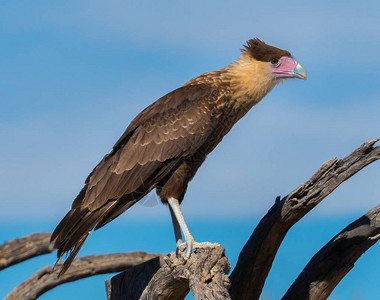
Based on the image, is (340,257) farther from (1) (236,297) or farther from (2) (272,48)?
(2) (272,48)

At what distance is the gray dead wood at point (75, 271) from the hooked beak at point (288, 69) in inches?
191

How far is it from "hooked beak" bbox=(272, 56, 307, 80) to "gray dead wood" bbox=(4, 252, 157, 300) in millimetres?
4845

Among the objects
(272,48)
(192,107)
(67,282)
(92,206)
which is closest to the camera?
(92,206)

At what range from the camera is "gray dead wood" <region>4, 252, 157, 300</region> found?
8.78 meters

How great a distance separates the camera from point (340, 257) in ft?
18.0

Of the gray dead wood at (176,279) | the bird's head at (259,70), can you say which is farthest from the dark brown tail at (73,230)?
the bird's head at (259,70)

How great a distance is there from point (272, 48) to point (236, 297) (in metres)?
2.74

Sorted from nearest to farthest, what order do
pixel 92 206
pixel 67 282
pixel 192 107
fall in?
pixel 92 206, pixel 192 107, pixel 67 282

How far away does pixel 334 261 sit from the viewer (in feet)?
17.9

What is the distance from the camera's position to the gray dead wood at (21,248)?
9.16 metres

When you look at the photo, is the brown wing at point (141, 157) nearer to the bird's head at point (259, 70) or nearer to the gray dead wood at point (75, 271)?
the bird's head at point (259, 70)

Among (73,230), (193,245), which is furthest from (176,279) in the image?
(73,230)

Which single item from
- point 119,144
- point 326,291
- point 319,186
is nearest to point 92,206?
point 119,144

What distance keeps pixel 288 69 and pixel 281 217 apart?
1.68 m
